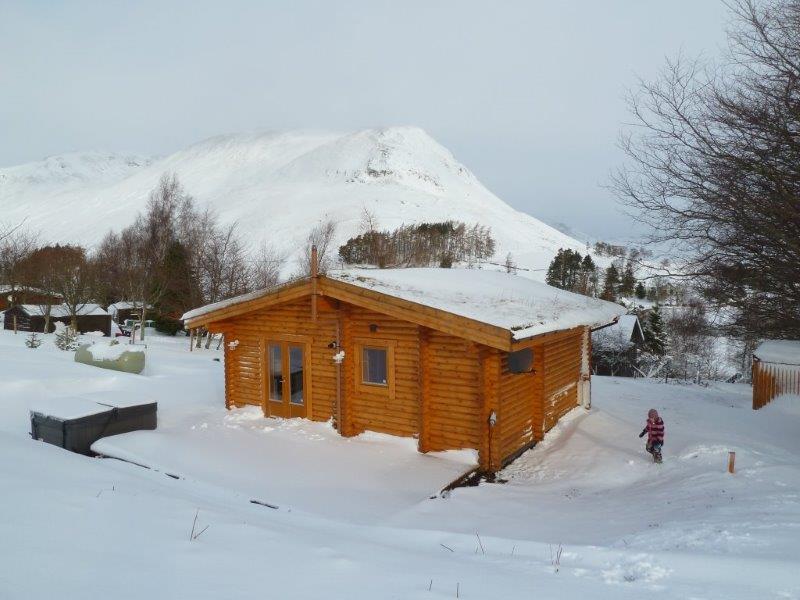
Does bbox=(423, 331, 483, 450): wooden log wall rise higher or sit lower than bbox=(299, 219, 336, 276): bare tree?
lower

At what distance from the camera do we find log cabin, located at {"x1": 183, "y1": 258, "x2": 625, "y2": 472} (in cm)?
983

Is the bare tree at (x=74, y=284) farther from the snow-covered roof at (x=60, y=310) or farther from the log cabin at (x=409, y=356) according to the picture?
the log cabin at (x=409, y=356)

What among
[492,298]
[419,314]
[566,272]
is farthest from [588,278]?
[419,314]

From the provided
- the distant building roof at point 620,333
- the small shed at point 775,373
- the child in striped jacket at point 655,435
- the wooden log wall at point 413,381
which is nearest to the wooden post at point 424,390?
the wooden log wall at point 413,381

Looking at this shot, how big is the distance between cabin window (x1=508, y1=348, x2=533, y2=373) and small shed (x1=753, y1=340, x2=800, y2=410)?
11.6 m

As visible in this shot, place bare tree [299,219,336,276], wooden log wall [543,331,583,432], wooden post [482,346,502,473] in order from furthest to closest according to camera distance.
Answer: bare tree [299,219,336,276], wooden log wall [543,331,583,432], wooden post [482,346,502,473]

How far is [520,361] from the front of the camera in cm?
995

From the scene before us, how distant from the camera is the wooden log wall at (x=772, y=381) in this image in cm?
1655

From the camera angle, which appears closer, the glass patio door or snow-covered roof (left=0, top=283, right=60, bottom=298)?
the glass patio door

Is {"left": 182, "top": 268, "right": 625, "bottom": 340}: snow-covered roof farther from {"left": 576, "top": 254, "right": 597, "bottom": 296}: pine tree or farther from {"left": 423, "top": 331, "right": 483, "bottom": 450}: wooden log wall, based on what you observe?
{"left": 576, "top": 254, "right": 597, "bottom": 296}: pine tree

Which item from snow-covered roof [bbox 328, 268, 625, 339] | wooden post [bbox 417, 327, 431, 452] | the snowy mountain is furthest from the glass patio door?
the snowy mountain

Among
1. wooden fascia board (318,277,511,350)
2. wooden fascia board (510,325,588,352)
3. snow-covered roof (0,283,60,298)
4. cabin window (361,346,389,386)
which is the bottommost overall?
cabin window (361,346,389,386)

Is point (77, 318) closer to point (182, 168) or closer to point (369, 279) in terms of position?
point (369, 279)

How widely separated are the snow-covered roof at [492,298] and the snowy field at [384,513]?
2733 mm
